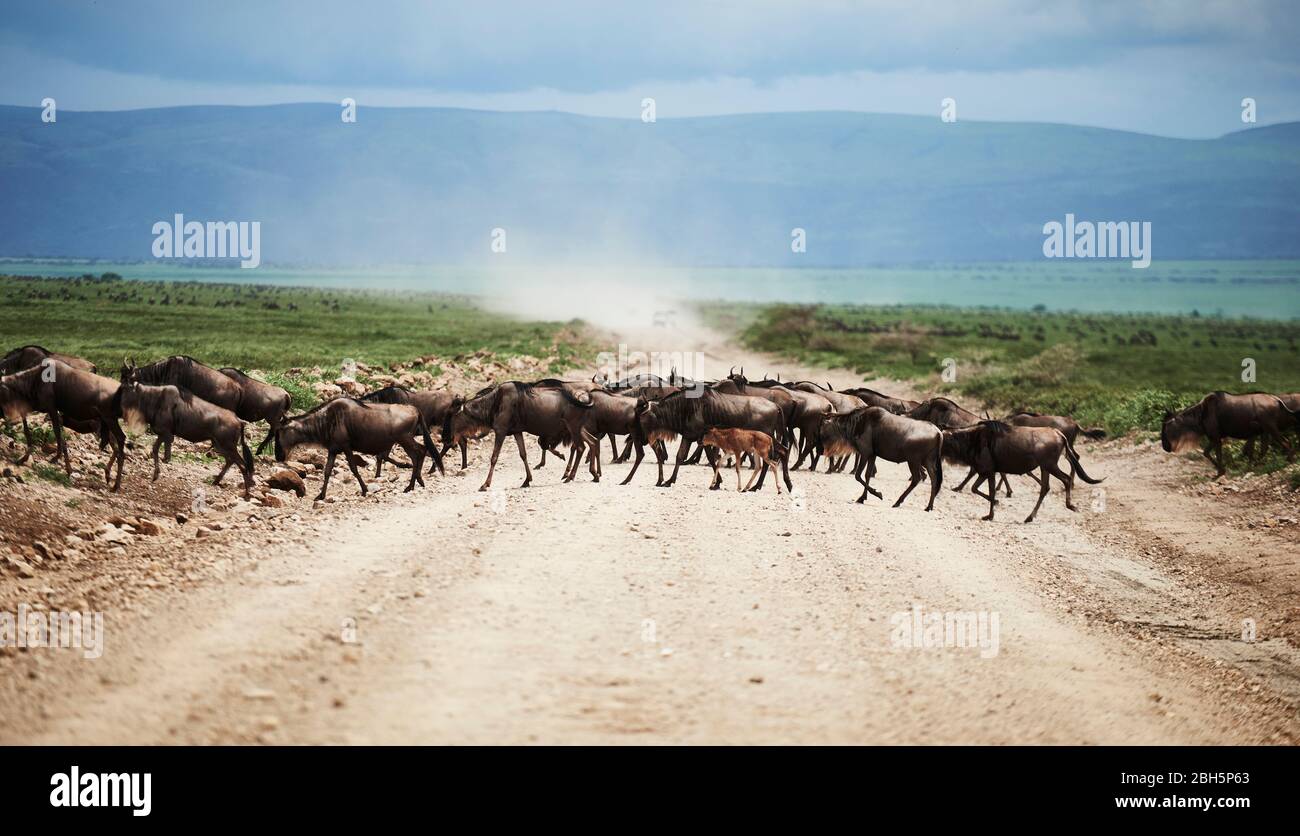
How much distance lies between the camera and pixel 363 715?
809cm

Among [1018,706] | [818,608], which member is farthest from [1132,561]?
[1018,706]

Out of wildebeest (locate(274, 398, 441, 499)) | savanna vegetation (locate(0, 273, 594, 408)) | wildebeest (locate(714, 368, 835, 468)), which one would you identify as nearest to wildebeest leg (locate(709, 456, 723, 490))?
wildebeest (locate(714, 368, 835, 468))

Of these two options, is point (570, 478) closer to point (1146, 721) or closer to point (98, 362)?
point (1146, 721)

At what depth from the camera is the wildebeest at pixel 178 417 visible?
1683cm

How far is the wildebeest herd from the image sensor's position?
56.2 feet

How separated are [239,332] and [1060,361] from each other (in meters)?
35.4

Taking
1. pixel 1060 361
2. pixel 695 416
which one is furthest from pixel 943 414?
pixel 1060 361

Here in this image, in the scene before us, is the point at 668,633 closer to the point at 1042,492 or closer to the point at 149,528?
the point at 149,528

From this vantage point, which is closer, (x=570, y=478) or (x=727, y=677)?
(x=727, y=677)

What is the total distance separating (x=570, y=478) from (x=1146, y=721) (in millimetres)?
10546


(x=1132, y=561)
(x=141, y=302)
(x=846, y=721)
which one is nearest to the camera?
(x=846, y=721)

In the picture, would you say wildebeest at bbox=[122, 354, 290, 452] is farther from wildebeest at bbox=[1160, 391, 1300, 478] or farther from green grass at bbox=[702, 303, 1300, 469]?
green grass at bbox=[702, 303, 1300, 469]

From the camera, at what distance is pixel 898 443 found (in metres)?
18.5

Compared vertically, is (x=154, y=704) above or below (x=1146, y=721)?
above
